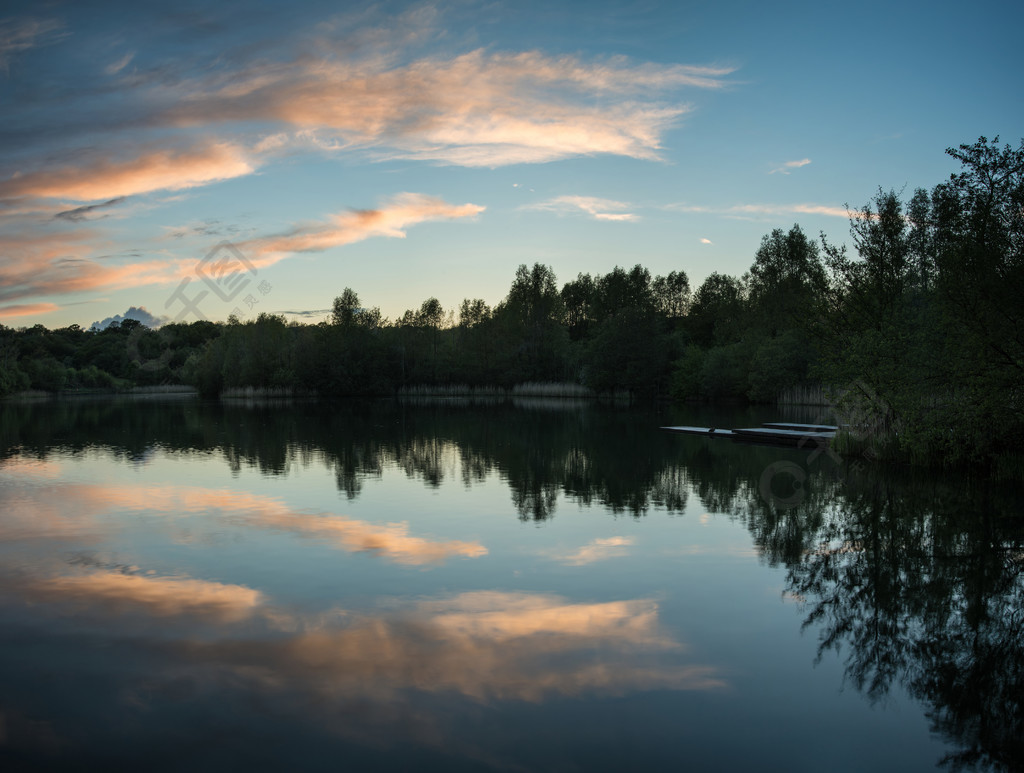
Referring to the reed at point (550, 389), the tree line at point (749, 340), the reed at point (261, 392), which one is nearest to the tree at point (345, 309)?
the tree line at point (749, 340)

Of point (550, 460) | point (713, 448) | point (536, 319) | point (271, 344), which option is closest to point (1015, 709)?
point (550, 460)

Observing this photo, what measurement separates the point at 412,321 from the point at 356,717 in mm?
80528

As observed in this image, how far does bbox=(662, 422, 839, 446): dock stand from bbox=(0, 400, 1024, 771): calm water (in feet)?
27.8

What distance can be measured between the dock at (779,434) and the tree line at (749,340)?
1.82 m

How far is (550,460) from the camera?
20.5 m

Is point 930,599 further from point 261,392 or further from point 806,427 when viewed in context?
point 261,392

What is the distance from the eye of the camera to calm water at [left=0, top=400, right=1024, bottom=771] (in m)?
4.97

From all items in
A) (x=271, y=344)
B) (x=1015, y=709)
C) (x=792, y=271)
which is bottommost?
(x=1015, y=709)

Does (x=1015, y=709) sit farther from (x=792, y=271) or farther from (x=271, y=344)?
(x=271, y=344)

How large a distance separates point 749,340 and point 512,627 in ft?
169

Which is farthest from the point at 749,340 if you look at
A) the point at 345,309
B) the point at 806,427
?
the point at 345,309

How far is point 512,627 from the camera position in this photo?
713 centimetres

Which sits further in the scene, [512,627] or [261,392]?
[261,392]

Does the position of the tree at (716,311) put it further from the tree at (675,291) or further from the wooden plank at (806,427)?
the wooden plank at (806,427)
